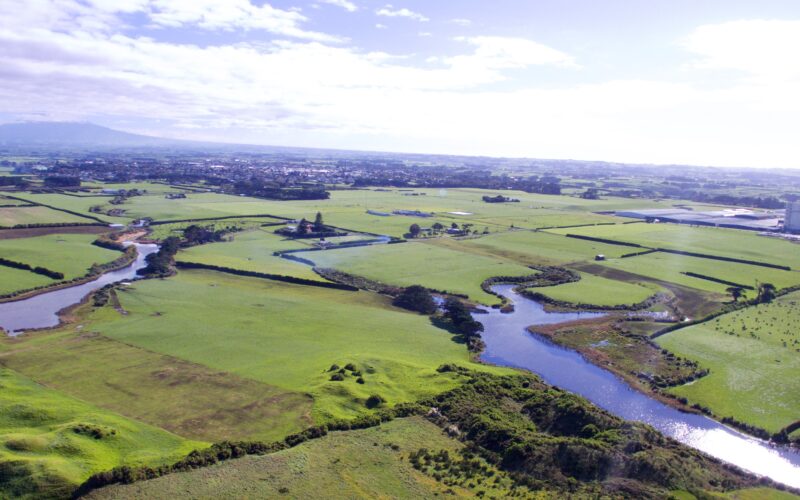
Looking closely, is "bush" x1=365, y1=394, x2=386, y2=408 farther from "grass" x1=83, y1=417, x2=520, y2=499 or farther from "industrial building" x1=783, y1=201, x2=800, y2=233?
"industrial building" x1=783, y1=201, x2=800, y2=233

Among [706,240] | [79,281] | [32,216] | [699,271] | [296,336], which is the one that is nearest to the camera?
[296,336]

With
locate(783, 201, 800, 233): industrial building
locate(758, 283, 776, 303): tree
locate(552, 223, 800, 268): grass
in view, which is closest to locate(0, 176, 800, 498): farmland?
locate(552, 223, 800, 268): grass

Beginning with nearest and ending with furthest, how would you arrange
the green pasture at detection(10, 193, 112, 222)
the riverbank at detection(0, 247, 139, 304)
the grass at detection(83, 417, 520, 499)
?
the grass at detection(83, 417, 520, 499) < the riverbank at detection(0, 247, 139, 304) < the green pasture at detection(10, 193, 112, 222)

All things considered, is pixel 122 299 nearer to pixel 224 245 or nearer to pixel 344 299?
pixel 344 299

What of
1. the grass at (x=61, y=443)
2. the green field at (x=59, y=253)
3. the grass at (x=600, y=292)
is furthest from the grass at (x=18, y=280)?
the grass at (x=600, y=292)

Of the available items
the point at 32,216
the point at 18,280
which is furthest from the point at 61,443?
the point at 32,216

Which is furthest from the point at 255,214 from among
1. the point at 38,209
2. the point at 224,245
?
the point at 38,209

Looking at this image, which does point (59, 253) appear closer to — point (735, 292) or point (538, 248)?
point (538, 248)
